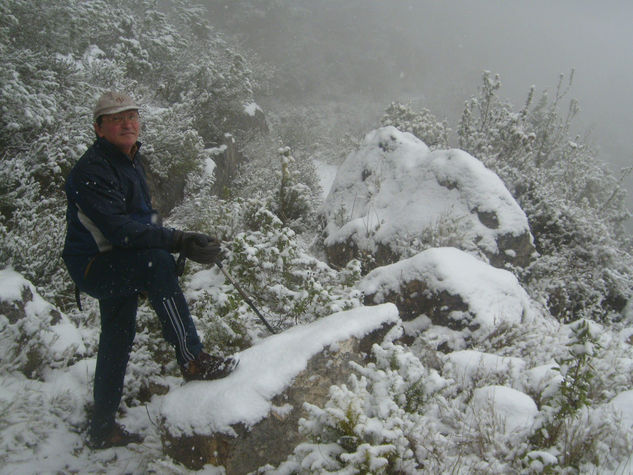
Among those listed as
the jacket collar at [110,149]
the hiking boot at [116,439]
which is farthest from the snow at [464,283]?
the jacket collar at [110,149]

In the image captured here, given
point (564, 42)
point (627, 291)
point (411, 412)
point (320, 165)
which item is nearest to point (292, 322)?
point (411, 412)

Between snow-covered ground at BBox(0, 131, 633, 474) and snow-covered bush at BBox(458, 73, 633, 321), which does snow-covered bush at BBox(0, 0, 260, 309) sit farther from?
snow-covered bush at BBox(458, 73, 633, 321)

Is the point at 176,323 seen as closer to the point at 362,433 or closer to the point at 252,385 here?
the point at 252,385

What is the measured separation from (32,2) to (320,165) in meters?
8.50

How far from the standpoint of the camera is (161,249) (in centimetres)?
218

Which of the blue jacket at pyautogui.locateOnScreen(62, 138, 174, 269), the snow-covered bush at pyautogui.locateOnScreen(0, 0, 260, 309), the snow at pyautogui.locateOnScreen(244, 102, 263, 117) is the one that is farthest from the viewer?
the snow at pyautogui.locateOnScreen(244, 102, 263, 117)

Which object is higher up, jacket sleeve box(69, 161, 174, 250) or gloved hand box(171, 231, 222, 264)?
jacket sleeve box(69, 161, 174, 250)

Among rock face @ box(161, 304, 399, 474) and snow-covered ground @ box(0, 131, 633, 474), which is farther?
rock face @ box(161, 304, 399, 474)

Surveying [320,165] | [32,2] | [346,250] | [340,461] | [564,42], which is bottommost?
[320,165]

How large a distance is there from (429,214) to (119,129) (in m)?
4.37

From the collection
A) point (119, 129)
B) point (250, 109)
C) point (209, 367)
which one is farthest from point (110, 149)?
point (250, 109)

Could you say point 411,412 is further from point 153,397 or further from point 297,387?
point 153,397

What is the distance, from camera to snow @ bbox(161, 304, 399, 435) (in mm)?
2076

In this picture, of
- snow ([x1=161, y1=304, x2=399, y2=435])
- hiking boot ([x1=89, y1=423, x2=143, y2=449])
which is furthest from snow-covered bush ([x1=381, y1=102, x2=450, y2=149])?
hiking boot ([x1=89, y1=423, x2=143, y2=449])
